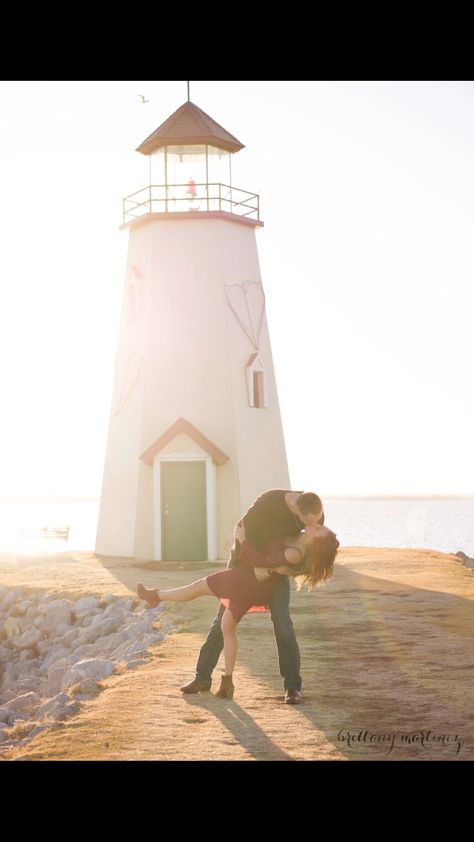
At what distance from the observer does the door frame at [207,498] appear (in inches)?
939

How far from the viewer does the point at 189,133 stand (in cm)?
2522

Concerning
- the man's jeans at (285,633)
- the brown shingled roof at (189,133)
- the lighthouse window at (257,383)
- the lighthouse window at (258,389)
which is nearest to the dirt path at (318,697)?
the man's jeans at (285,633)

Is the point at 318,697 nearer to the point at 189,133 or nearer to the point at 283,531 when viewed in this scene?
the point at 283,531

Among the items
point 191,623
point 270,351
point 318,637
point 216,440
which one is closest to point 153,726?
point 318,637

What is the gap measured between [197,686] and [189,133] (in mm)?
18643

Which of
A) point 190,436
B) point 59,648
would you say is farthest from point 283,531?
point 190,436

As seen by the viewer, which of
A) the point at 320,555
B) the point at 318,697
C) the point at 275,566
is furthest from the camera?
the point at 318,697

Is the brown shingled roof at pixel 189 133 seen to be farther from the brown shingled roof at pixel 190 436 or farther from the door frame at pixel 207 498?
the door frame at pixel 207 498

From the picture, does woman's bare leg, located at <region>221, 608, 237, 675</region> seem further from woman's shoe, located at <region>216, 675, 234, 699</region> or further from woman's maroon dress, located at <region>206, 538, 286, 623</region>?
woman's shoe, located at <region>216, 675, 234, 699</region>

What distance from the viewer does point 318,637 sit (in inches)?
503

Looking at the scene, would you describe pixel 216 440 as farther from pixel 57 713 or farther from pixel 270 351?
pixel 57 713

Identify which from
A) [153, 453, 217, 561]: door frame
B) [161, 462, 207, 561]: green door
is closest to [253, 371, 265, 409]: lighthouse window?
[153, 453, 217, 561]: door frame

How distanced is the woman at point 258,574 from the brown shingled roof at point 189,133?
18207mm

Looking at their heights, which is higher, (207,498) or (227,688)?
(207,498)
